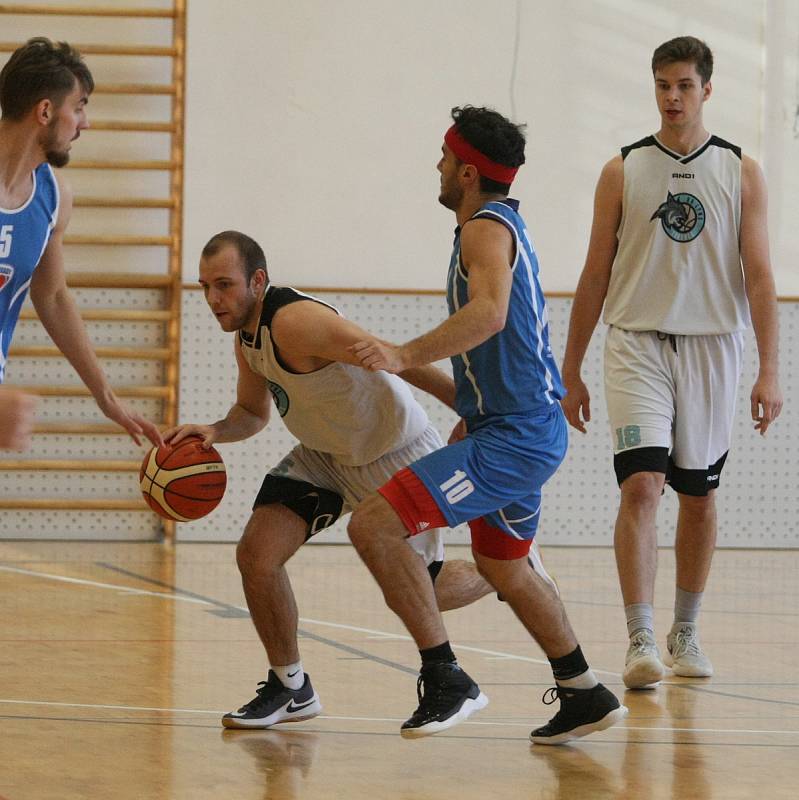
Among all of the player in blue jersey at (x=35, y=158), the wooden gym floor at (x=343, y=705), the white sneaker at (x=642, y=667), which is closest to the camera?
the wooden gym floor at (x=343, y=705)

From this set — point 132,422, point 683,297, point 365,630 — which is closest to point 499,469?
point 132,422

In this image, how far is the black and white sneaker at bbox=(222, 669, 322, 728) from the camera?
3.65m

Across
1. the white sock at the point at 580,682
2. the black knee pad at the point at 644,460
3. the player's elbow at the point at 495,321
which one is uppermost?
the player's elbow at the point at 495,321

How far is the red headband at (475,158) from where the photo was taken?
3588mm

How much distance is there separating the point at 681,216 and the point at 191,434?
5.87 ft

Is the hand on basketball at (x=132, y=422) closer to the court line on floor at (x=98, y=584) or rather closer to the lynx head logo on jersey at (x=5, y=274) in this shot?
the lynx head logo on jersey at (x=5, y=274)

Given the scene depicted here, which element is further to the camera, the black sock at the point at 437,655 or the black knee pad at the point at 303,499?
the black knee pad at the point at 303,499

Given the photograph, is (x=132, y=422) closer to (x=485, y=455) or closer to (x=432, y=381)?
(x=432, y=381)

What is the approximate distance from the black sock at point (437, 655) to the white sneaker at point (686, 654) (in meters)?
1.46

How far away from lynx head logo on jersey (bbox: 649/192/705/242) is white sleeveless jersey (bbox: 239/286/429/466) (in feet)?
4.04

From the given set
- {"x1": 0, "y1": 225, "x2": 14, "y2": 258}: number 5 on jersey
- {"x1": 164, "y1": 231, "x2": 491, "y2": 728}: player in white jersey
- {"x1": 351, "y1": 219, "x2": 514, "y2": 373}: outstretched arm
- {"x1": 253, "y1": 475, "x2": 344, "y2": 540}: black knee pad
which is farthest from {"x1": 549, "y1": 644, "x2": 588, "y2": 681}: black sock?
{"x1": 0, "y1": 225, "x2": 14, "y2": 258}: number 5 on jersey

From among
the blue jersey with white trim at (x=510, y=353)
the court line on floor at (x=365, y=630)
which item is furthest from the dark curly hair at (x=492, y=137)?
the court line on floor at (x=365, y=630)

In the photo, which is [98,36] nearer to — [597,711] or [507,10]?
[507,10]

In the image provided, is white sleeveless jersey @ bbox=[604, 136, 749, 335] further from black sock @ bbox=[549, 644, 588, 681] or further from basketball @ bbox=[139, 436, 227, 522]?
basketball @ bbox=[139, 436, 227, 522]
